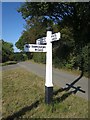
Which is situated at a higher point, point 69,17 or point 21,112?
point 69,17

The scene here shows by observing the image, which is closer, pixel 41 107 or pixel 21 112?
pixel 21 112

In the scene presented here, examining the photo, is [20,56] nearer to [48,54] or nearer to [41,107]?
[48,54]

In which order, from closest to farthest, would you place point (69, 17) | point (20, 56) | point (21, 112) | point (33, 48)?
point (21, 112) < point (33, 48) < point (69, 17) < point (20, 56)

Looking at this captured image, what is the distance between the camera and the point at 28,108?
8148mm

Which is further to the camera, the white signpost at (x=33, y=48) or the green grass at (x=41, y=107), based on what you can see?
the white signpost at (x=33, y=48)

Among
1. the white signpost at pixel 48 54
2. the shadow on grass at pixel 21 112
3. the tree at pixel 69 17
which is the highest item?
the tree at pixel 69 17

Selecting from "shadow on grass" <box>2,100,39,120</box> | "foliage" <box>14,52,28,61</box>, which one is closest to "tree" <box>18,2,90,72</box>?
"shadow on grass" <box>2,100,39,120</box>

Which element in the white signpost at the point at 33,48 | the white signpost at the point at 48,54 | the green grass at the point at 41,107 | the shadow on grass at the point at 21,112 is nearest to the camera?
the shadow on grass at the point at 21,112

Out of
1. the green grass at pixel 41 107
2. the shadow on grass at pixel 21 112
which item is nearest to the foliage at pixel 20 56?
the green grass at pixel 41 107

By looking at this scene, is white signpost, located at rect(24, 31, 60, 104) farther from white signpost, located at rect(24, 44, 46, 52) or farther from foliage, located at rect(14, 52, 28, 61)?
foliage, located at rect(14, 52, 28, 61)

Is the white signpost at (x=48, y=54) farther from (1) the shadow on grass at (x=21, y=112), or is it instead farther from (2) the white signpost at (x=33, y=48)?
(1) the shadow on grass at (x=21, y=112)

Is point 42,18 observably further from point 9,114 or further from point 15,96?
point 9,114

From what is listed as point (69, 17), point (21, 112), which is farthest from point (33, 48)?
point (69, 17)

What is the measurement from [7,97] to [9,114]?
107 inches
